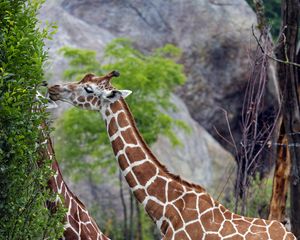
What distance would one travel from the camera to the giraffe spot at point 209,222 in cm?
810

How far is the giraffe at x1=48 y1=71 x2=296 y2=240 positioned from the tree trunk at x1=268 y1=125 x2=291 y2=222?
76.1 inches

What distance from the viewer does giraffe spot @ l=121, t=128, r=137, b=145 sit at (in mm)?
8586

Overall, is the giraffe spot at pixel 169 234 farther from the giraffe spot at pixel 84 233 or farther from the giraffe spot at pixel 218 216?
the giraffe spot at pixel 84 233

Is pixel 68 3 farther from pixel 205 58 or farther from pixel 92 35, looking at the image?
pixel 205 58

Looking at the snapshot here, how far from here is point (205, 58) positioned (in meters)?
23.0

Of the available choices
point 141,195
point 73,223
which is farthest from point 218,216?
point 73,223

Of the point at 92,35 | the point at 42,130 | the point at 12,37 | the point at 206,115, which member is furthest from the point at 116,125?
the point at 206,115

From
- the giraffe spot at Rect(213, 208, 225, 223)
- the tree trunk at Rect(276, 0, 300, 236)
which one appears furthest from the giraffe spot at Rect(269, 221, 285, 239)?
the tree trunk at Rect(276, 0, 300, 236)

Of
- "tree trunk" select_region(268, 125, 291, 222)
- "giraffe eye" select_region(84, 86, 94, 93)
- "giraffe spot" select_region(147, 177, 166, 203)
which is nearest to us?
"giraffe spot" select_region(147, 177, 166, 203)

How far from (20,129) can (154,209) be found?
2.26 metres

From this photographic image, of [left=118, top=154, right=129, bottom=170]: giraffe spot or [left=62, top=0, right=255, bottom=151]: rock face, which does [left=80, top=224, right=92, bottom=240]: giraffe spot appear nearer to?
[left=118, top=154, right=129, bottom=170]: giraffe spot

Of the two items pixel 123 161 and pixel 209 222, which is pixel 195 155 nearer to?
pixel 123 161

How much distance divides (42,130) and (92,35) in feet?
47.2

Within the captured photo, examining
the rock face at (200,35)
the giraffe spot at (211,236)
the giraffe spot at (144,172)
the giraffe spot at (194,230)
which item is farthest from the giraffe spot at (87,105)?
the rock face at (200,35)
